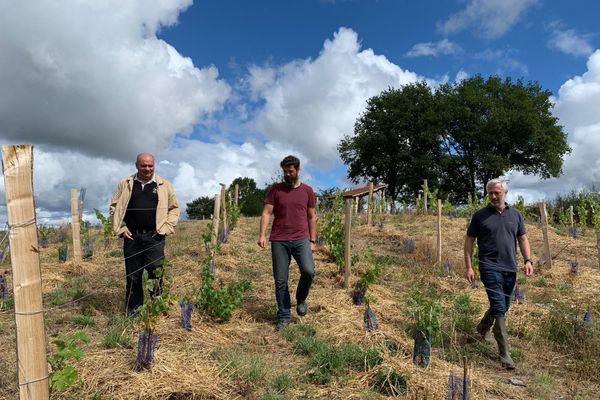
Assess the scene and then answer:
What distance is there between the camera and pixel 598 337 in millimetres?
4066

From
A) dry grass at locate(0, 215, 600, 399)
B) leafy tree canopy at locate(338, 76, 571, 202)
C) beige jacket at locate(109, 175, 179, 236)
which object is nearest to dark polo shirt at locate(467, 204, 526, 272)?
dry grass at locate(0, 215, 600, 399)

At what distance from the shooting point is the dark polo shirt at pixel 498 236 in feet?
13.7

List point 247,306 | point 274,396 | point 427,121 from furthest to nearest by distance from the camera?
point 427,121
point 247,306
point 274,396

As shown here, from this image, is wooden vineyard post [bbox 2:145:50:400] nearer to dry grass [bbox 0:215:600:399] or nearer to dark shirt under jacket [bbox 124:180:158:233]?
dry grass [bbox 0:215:600:399]

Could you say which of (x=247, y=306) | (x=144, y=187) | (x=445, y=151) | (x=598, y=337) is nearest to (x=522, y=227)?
(x=598, y=337)

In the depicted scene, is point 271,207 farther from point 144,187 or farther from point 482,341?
point 482,341

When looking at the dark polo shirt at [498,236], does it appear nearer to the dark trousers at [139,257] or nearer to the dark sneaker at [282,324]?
the dark sneaker at [282,324]

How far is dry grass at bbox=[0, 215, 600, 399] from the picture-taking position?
3.20 metres

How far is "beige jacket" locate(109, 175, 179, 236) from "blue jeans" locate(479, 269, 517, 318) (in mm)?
3169

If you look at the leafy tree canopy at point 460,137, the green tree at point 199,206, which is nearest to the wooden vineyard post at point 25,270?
the leafy tree canopy at point 460,137

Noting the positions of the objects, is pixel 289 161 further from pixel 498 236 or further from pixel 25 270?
pixel 25 270

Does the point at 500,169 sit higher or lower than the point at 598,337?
higher

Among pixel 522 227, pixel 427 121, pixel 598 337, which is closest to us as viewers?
pixel 598 337

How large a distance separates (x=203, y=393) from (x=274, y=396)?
50 cm
